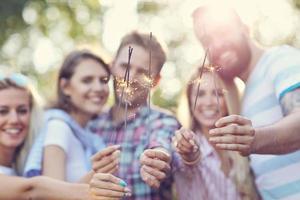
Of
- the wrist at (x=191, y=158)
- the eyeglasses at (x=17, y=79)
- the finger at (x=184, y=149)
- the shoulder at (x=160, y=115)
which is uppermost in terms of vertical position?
the eyeglasses at (x=17, y=79)

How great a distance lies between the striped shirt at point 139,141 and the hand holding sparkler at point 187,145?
0.42ft

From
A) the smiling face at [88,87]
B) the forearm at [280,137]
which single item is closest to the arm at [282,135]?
the forearm at [280,137]

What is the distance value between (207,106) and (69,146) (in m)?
0.27

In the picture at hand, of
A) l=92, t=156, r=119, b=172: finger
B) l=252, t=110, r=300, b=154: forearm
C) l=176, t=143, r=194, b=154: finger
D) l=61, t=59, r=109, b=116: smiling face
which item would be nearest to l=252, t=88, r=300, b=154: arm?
l=252, t=110, r=300, b=154: forearm

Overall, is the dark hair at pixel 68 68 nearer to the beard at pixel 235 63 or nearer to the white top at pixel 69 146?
the white top at pixel 69 146

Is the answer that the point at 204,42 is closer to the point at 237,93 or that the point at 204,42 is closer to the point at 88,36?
the point at 237,93

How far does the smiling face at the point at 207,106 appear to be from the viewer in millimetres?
1212

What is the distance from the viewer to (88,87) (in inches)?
52.5

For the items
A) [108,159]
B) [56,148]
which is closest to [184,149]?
[108,159]

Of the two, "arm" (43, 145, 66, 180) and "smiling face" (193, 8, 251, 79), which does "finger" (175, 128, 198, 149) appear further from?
"arm" (43, 145, 66, 180)

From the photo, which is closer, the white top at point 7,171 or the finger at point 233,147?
the finger at point 233,147

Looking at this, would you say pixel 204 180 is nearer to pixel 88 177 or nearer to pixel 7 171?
pixel 88 177

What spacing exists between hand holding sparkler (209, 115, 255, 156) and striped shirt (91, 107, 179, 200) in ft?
0.89

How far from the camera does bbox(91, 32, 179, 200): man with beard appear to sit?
3.65 feet
